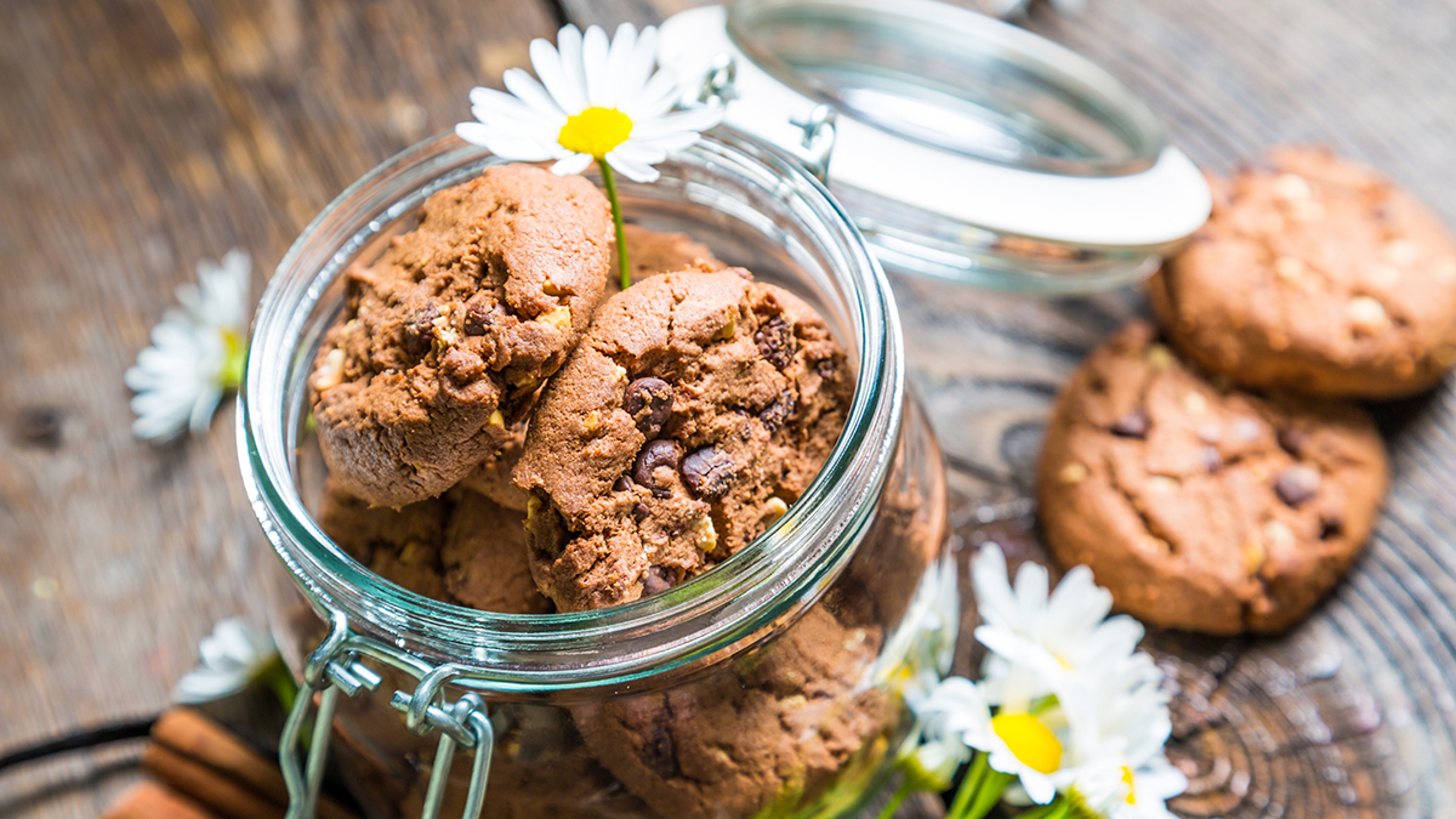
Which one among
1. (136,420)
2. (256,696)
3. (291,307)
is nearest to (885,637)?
(291,307)

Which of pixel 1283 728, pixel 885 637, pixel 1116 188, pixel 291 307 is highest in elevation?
pixel 291 307

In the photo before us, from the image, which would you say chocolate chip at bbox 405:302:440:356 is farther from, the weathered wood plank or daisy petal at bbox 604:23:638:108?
the weathered wood plank

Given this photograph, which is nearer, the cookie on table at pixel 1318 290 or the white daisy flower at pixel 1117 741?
the white daisy flower at pixel 1117 741

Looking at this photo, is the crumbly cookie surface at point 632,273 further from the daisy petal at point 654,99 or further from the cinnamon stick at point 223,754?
the cinnamon stick at point 223,754

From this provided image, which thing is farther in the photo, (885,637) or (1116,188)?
(1116,188)

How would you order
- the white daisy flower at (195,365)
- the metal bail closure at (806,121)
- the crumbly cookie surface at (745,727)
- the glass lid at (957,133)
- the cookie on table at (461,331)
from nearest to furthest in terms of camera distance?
the cookie on table at (461,331) < the crumbly cookie surface at (745,727) < the metal bail closure at (806,121) < the glass lid at (957,133) < the white daisy flower at (195,365)

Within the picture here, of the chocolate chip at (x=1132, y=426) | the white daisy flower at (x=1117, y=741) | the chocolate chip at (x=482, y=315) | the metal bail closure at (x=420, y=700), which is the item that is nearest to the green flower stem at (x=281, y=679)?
the metal bail closure at (x=420, y=700)

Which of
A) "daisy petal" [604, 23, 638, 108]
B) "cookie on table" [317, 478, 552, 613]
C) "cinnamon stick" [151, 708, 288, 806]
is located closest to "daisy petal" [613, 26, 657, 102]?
"daisy petal" [604, 23, 638, 108]

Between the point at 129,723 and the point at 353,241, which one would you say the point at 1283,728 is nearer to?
the point at 353,241
